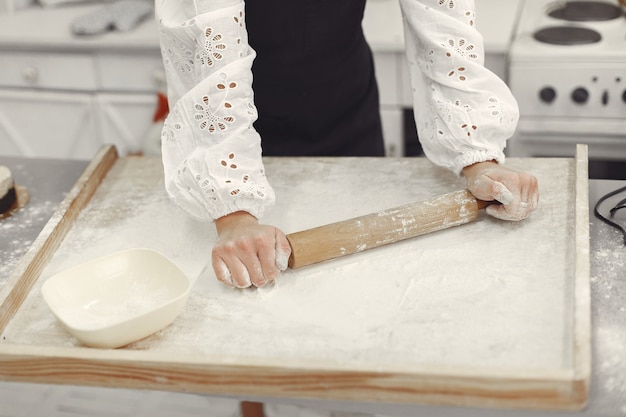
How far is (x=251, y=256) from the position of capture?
1.03 metres

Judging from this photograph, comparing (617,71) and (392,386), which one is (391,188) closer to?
(392,386)

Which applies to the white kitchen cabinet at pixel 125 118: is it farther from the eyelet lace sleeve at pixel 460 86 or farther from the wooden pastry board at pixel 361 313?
the eyelet lace sleeve at pixel 460 86

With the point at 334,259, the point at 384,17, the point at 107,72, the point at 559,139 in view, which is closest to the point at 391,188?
the point at 334,259

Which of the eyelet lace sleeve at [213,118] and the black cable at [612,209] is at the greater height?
the eyelet lace sleeve at [213,118]

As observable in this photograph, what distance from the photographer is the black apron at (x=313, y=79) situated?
1.36 metres

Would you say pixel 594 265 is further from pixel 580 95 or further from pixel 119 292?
pixel 580 95

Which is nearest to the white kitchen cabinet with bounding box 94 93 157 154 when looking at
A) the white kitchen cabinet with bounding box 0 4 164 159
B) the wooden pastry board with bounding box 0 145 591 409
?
the white kitchen cabinet with bounding box 0 4 164 159

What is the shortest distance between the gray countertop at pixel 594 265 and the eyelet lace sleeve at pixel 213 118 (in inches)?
11.5

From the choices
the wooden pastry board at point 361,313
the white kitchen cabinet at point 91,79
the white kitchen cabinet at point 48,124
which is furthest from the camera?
the white kitchen cabinet at point 48,124

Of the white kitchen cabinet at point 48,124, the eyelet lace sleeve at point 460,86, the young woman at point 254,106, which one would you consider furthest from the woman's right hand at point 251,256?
the white kitchen cabinet at point 48,124

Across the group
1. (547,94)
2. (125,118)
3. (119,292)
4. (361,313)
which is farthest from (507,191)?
(125,118)

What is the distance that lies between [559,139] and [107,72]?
1.14m

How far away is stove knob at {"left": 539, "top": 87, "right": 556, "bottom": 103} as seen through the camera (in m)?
1.84

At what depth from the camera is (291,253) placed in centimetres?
106
